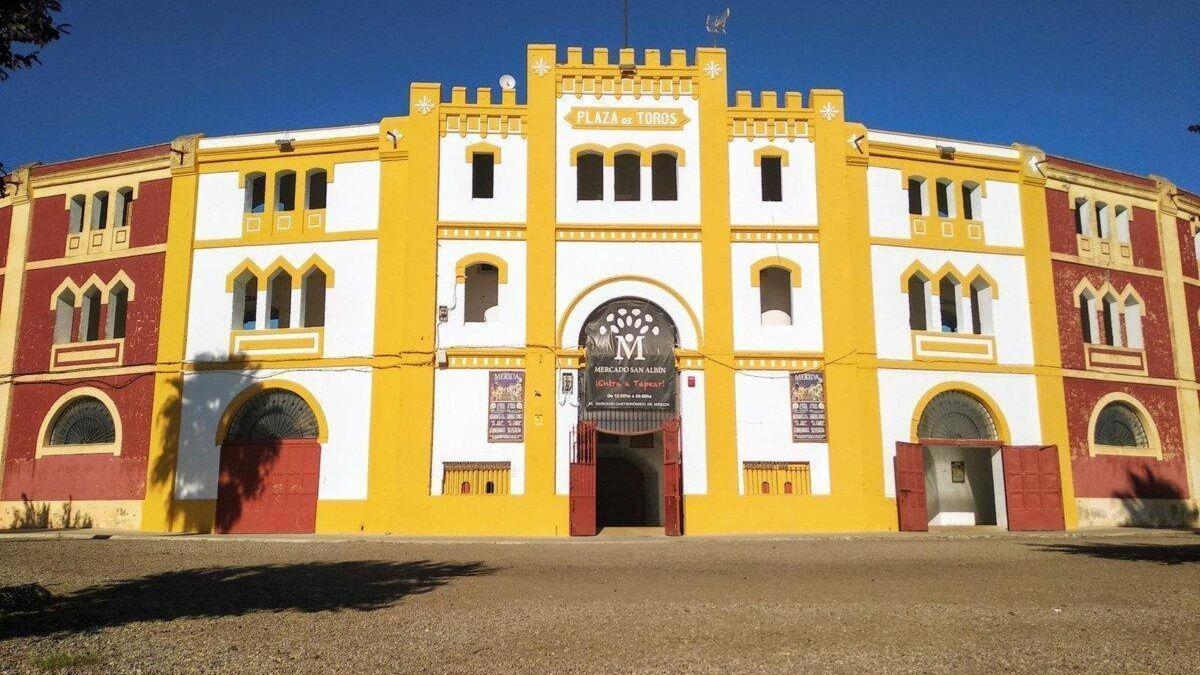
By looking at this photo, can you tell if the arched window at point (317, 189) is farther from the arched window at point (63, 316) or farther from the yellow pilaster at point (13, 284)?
the yellow pilaster at point (13, 284)

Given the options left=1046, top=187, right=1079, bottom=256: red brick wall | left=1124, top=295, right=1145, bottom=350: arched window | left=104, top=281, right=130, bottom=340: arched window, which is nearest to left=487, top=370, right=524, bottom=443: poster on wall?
left=104, top=281, right=130, bottom=340: arched window

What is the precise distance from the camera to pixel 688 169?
25.8 metres

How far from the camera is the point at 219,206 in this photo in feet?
85.9

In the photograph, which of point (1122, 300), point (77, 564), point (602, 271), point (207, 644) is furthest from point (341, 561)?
point (1122, 300)

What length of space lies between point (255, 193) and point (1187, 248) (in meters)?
28.8

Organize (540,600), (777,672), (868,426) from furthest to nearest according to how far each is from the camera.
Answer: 1. (868,426)
2. (540,600)
3. (777,672)

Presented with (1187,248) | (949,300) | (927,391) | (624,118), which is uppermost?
(624,118)

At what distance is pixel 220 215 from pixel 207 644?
19.7m

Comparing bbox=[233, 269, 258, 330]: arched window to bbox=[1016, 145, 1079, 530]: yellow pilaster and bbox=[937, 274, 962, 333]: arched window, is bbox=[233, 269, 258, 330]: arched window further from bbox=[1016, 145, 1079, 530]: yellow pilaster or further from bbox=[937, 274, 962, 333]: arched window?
bbox=[1016, 145, 1079, 530]: yellow pilaster

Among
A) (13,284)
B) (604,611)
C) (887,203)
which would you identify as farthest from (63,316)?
(887,203)

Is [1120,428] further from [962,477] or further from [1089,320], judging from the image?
[962,477]

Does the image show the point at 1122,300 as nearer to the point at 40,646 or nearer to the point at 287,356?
the point at 287,356

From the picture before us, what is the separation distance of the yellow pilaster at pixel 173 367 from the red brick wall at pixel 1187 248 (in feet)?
97.7

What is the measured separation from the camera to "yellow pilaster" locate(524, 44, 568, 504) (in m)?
23.8
